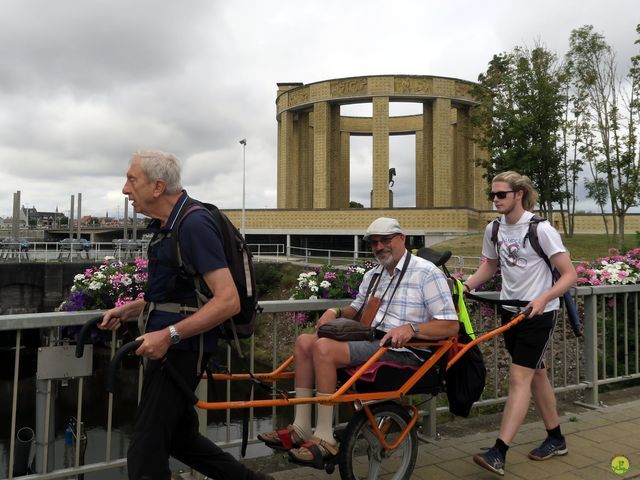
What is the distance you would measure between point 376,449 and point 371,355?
0.61 metres

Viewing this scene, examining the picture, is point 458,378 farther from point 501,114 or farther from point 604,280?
point 501,114

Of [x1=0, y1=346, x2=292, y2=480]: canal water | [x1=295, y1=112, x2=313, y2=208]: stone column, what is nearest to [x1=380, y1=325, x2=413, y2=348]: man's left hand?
[x1=0, y1=346, x2=292, y2=480]: canal water

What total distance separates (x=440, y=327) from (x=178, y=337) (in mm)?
1532

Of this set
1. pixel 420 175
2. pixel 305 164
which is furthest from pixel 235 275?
pixel 420 175

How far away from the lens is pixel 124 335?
335cm

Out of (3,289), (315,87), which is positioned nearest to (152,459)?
(3,289)

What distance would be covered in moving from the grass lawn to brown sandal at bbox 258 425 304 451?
2474 centimetres

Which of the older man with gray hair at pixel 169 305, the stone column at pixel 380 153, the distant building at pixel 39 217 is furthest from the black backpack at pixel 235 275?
the distant building at pixel 39 217

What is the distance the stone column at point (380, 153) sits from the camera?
43031 millimetres

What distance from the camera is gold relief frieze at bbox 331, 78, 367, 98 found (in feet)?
144

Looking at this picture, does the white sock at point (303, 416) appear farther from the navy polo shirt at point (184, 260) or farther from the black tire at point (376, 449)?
the navy polo shirt at point (184, 260)

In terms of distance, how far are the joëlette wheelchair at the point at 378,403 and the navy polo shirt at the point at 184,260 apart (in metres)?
0.55

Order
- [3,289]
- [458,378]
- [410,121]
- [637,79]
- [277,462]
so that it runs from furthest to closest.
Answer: [410,121] → [3,289] → [637,79] → [277,462] → [458,378]

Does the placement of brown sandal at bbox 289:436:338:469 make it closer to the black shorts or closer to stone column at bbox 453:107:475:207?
the black shorts
